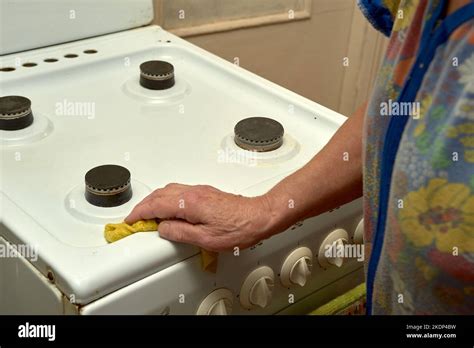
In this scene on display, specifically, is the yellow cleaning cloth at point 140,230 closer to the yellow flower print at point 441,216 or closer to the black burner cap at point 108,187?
the black burner cap at point 108,187

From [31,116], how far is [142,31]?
284 mm

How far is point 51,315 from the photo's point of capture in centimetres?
54

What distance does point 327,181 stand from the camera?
24.8 inches

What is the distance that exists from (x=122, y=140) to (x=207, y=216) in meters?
0.20

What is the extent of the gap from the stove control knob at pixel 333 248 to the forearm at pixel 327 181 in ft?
0.13

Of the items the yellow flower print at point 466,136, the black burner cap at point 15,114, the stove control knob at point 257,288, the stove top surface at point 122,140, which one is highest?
the yellow flower print at point 466,136

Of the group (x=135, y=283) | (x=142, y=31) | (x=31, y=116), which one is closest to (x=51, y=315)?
(x=135, y=283)

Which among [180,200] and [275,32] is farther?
[275,32]

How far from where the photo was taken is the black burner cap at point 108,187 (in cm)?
60

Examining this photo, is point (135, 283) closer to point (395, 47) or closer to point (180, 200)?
point (180, 200)

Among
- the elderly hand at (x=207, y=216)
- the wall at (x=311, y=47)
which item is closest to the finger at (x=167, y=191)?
the elderly hand at (x=207, y=216)

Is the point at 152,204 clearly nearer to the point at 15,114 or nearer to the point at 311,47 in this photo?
the point at 15,114

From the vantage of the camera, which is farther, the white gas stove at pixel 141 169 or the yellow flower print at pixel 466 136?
the white gas stove at pixel 141 169

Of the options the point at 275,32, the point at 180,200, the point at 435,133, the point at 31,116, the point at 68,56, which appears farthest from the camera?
the point at 275,32
